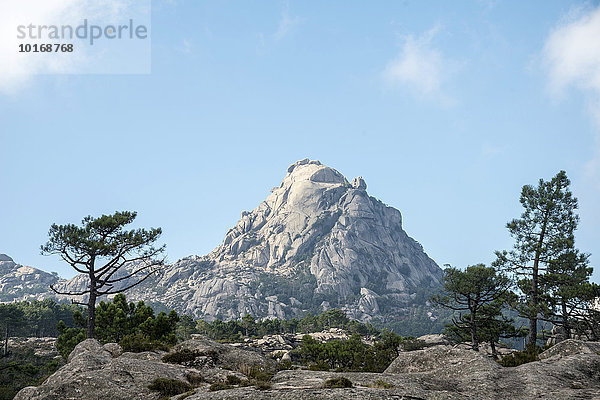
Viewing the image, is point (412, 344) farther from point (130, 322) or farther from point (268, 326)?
point (268, 326)

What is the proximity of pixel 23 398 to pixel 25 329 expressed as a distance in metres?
133

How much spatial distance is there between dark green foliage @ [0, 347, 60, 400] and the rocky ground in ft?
35.2

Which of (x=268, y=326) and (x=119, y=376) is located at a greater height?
(x=119, y=376)

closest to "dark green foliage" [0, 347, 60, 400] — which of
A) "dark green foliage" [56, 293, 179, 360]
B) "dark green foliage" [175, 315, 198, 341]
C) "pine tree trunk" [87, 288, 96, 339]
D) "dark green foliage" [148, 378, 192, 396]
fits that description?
"dark green foliage" [56, 293, 179, 360]

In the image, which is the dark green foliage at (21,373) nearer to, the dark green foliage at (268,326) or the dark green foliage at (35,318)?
the dark green foliage at (35,318)

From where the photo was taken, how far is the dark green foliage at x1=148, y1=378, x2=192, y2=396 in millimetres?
12016

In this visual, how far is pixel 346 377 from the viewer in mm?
11453

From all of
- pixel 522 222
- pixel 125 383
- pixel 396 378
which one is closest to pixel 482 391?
pixel 396 378

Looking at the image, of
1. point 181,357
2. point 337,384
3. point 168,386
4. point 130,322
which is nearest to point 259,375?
point 168,386

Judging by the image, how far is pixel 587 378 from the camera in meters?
13.0

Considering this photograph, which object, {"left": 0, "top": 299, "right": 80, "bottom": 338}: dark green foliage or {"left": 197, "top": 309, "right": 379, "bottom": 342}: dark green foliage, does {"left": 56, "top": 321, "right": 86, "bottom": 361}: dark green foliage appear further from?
{"left": 0, "top": 299, "right": 80, "bottom": 338}: dark green foliage

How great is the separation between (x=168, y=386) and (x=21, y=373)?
4943 centimetres

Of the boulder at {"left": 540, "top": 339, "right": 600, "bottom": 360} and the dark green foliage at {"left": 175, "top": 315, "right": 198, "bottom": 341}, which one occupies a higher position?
the boulder at {"left": 540, "top": 339, "right": 600, "bottom": 360}

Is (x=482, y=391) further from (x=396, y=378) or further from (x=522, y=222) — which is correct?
(x=522, y=222)
